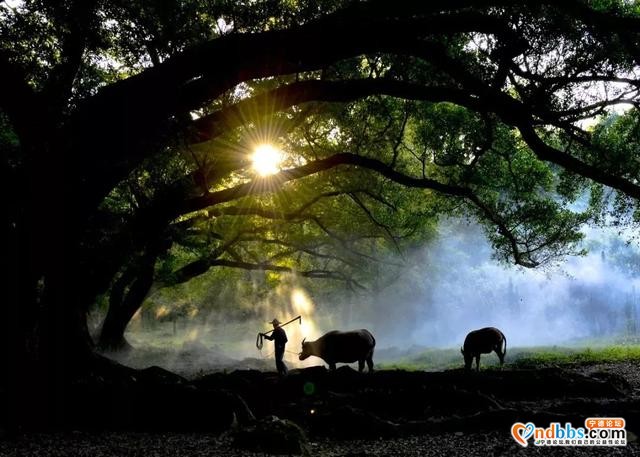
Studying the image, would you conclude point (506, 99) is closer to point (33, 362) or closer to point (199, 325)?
point (33, 362)

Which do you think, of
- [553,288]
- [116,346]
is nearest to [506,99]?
[116,346]

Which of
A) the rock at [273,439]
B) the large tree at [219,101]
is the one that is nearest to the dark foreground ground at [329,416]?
the rock at [273,439]

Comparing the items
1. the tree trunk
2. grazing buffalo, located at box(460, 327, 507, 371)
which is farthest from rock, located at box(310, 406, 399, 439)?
the tree trunk

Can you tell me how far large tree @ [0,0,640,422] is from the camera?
822 cm

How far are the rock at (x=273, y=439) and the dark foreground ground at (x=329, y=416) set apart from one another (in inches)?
0.5

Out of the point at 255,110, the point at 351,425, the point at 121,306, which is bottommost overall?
the point at 351,425

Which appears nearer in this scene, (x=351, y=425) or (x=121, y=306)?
(x=351, y=425)

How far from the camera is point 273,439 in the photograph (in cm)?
632

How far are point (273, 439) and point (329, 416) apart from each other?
155 cm

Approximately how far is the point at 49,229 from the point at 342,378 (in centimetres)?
660

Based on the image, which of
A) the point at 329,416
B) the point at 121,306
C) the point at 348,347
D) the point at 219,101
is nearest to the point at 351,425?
the point at 329,416

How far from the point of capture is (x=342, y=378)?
1088cm

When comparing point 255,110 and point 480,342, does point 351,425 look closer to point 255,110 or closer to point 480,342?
point 255,110

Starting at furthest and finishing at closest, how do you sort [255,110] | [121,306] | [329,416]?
[121,306] → [255,110] → [329,416]
